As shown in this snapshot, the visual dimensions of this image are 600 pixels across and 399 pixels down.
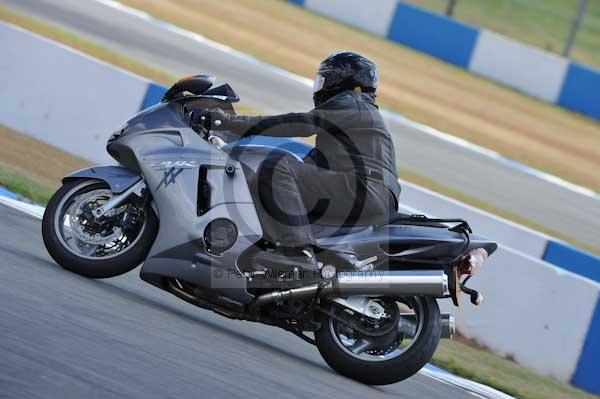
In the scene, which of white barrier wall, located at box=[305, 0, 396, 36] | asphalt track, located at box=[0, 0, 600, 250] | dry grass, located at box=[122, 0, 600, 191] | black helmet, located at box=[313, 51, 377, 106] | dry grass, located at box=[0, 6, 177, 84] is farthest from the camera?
white barrier wall, located at box=[305, 0, 396, 36]

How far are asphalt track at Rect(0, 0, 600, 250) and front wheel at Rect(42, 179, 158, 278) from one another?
9590 mm

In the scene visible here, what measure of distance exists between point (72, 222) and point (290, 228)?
1252 millimetres

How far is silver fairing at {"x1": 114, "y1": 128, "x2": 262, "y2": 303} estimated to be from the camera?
19.6 feet

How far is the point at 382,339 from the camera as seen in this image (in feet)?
19.2

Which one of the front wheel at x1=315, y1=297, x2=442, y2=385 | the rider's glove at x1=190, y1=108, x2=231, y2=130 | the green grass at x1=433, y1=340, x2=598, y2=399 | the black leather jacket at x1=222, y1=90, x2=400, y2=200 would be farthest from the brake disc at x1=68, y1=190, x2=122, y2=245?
the green grass at x1=433, y1=340, x2=598, y2=399

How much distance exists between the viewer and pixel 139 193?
6.15m

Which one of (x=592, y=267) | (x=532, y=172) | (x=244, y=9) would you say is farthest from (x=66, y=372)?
(x=244, y=9)

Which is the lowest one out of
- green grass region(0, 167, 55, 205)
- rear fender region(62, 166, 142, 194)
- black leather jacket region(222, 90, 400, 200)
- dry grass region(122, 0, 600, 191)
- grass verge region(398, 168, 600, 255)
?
green grass region(0, 167, 55, 205)

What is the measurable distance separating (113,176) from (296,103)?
11571 mm

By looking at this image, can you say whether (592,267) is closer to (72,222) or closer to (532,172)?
(72,222)

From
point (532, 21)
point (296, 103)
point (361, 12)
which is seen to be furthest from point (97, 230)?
point (532, 21)

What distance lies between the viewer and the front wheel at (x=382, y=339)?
571 centimetres

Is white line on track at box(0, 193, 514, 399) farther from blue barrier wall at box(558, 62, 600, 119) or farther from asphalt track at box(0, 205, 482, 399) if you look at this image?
blue barrier wall at box(558, 62, 600, 119)

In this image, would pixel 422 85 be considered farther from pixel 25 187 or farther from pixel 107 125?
pixel 25 187
